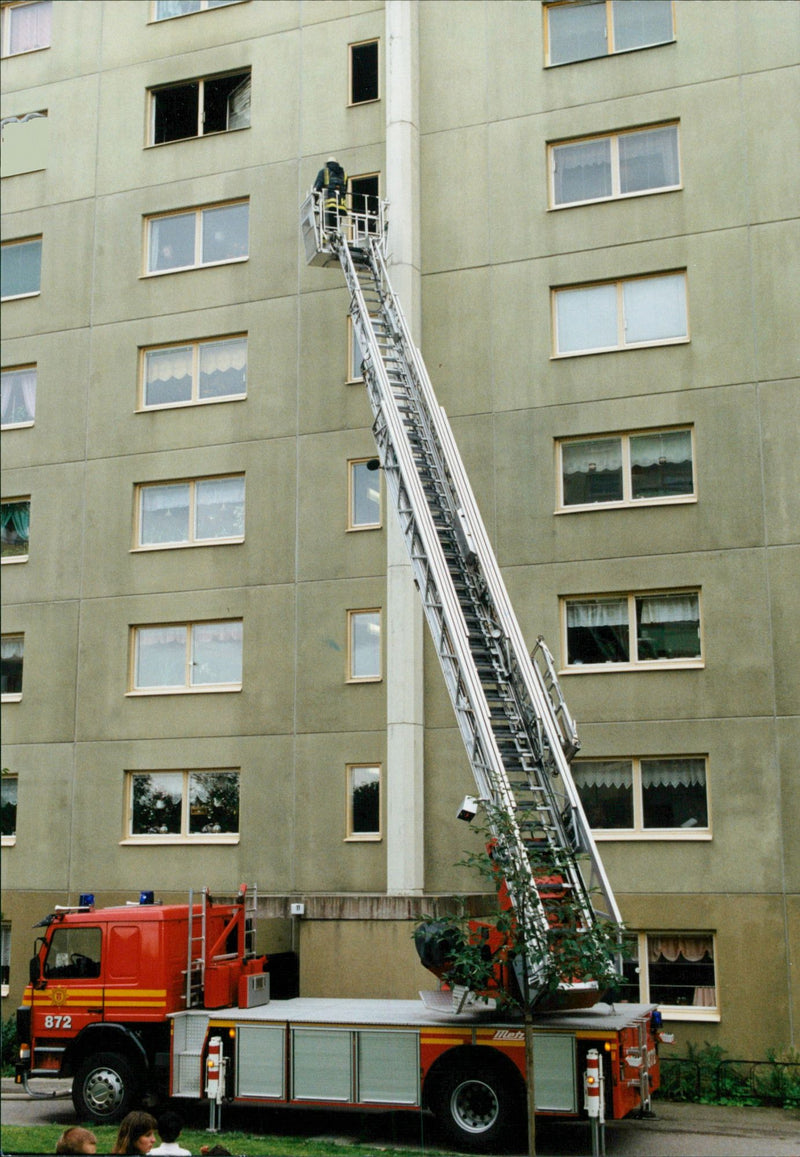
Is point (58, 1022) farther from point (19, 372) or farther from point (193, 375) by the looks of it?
point (19, 372)

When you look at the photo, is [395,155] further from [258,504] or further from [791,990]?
[791,990]

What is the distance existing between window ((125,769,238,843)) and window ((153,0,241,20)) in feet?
52.1

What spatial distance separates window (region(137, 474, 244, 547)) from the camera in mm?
24188

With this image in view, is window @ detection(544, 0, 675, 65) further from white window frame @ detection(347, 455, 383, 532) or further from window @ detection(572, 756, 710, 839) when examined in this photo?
window @ detection(572, 756, 710, 839)

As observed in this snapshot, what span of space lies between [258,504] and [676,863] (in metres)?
9.92

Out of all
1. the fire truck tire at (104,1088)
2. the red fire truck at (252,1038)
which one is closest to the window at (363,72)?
the red fire truck at (252,1038)

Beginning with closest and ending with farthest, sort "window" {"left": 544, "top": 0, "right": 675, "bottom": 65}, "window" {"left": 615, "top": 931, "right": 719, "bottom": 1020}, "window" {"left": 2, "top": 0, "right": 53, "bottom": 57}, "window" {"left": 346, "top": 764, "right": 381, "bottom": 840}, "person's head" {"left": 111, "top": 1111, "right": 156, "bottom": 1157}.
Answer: "person's head" {"left": 111, "top": 1111, "right": 156, "bottom": 1157} < "window" {"left": 615, "top": 931, "right": 719, "bottom": 1020} < "window" {"left": 346, "top": 764, "right": 381, "bottom": 840} < "window" {"left": 544, "top": 0, "right": 675, "bottom": 65} < "window" {"left": 2, "top": 0, "right": 53, "bottom": 57}

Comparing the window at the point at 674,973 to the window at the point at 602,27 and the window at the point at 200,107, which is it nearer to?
the window at the point at 602,27

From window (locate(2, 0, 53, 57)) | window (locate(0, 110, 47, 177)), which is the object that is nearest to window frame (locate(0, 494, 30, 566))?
window (locate(2, 0, 53, 57))

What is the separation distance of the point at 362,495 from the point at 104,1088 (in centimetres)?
1125

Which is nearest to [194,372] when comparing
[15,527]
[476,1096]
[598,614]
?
[15,527]

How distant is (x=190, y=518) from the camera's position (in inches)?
961

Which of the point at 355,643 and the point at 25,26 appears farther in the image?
the point at 25,26

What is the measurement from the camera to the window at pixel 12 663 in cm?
2516
